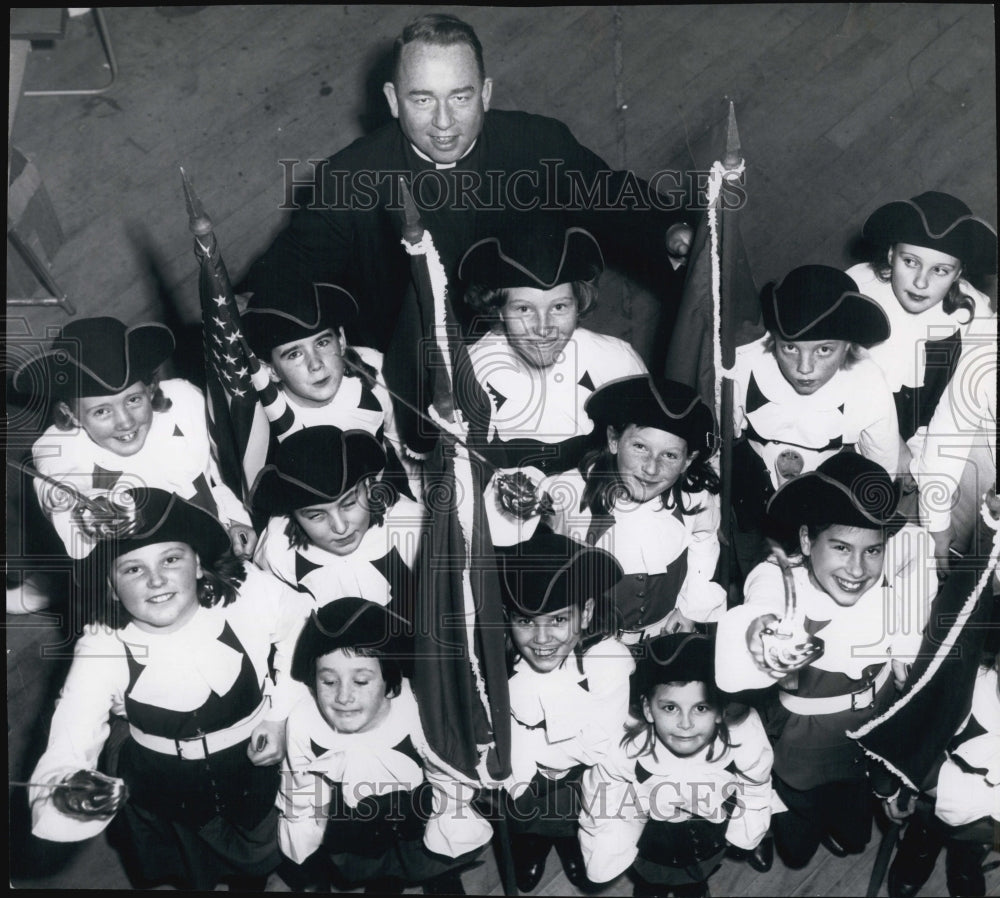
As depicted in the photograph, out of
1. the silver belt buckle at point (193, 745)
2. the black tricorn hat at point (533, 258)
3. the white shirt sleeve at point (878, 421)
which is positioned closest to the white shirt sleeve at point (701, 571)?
the white shirt sleeve at point (878, 421)

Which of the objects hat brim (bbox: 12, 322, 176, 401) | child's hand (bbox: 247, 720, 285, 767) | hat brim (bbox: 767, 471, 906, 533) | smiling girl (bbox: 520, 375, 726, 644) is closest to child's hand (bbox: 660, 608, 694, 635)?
smiling girl (bbox: 520, 375, 726, 644)

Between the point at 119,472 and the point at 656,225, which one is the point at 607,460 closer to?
the point at 656,225

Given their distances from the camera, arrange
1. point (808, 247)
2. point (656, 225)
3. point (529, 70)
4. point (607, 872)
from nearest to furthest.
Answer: point (607, 872), point (656, 225), point (808, 247), point (529, 70)

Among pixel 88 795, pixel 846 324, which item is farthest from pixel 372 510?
pixel 846 324

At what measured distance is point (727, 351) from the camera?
3709 millimetres

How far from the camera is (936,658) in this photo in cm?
352

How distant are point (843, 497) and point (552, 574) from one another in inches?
33.9

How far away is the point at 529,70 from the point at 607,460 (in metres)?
2.02

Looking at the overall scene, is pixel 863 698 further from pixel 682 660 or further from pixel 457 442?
pixel 457 442

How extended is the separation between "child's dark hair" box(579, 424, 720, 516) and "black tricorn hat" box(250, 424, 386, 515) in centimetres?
63

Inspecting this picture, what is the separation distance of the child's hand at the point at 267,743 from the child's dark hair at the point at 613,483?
114 cm

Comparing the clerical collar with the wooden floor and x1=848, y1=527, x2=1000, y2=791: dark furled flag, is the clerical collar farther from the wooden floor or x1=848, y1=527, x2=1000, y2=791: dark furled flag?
x1=848, y1=527, x2=1000, y2=791: dark furled flag

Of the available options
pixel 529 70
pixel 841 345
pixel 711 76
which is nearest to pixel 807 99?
pixel 711 76

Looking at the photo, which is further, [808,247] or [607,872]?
[808,247]
